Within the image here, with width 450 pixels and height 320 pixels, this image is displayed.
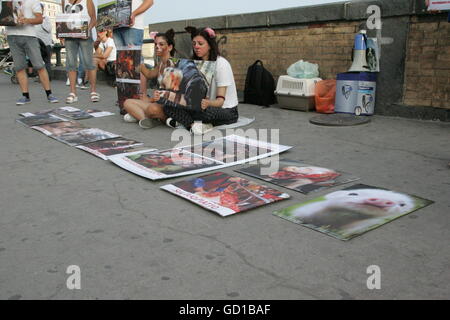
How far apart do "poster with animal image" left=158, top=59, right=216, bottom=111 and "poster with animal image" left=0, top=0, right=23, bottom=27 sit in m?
2.47

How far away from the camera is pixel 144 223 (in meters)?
Result: 1.98

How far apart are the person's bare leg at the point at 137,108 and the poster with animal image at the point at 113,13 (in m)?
0.90

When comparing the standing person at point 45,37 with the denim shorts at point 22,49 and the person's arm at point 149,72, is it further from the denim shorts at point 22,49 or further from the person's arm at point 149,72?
the person's arm at point 149,72

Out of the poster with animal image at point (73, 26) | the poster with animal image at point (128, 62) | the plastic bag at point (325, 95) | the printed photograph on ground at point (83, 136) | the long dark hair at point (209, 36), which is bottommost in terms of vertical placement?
the printed photograph on ground at point (83, 136)

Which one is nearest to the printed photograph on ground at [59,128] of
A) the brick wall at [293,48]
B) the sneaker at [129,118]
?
the sneaker at [129,118]

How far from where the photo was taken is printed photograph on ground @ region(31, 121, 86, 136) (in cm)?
398

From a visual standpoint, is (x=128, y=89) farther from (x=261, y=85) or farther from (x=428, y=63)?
(x=428, y=63)

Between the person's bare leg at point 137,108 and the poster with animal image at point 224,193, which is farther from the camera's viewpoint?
the person's bare leg at point 137,108

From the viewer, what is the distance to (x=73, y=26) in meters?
5.42

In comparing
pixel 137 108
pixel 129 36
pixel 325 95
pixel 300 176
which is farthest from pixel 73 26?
pixel 300 176

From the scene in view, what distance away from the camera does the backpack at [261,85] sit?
537 centimetres

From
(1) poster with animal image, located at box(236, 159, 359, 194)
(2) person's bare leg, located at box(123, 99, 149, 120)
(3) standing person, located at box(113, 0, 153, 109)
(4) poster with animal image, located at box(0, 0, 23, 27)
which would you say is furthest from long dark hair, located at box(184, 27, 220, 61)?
(4) poster with animal image, located at box(0, 0, 23, 27)

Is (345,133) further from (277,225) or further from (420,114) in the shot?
(277,225)

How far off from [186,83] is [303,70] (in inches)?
70.5
